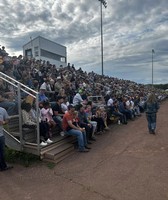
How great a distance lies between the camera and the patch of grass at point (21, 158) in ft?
24.6

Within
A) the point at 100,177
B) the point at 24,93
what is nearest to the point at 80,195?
the point at 100,177

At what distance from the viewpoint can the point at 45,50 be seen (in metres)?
38.8

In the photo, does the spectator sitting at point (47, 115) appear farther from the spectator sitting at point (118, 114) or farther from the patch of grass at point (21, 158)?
the spectator sitting at point (118, 114)

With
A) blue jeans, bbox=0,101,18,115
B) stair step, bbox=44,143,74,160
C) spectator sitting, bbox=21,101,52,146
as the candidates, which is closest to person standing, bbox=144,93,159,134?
stair step, bbox=44,143,74,160

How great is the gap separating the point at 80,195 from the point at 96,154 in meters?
2.98

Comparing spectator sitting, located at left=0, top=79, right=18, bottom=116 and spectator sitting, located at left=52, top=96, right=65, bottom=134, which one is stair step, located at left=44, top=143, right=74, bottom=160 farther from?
spectator sitting, located at left=0, top=79, right=18, bottom=116

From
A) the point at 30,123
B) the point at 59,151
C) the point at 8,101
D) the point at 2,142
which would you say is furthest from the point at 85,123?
the point at 2,142

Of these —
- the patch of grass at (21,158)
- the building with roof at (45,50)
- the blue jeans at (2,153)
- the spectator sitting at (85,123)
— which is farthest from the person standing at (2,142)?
the building with roof at (45,50)

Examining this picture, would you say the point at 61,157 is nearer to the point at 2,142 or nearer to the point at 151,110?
the point at 2,142

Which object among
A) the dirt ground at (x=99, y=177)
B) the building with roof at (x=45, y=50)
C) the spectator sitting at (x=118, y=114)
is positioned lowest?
the dirt ground at (x=99, y=177)

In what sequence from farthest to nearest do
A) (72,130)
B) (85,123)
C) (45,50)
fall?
(45,50) → (85,123) → (72,130)

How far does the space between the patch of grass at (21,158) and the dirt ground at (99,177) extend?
0.87 ft

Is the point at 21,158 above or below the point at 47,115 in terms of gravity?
below

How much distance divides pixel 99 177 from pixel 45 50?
34533 mm
